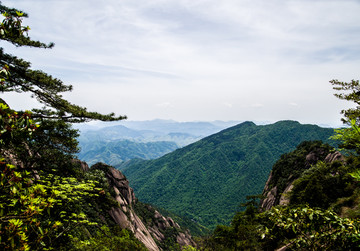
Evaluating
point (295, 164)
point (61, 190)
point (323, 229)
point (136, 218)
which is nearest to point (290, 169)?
point (295, 164)

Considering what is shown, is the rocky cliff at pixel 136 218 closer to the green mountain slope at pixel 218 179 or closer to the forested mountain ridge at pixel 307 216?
the forested mountain ridge at pixel 307 216

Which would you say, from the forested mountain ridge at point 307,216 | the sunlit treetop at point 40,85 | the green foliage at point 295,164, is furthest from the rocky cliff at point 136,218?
the green foliage at point 295,164

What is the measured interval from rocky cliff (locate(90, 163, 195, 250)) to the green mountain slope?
60051mm

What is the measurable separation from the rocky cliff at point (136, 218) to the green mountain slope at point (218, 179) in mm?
60051

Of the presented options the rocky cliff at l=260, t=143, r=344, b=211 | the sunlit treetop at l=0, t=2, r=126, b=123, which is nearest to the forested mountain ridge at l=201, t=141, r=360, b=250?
the rocky cliff at l=260, t=143, r=344, b=211

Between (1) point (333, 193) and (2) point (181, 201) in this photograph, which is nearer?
(1) point (333, 193)

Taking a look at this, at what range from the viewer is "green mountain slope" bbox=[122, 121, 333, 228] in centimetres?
13162

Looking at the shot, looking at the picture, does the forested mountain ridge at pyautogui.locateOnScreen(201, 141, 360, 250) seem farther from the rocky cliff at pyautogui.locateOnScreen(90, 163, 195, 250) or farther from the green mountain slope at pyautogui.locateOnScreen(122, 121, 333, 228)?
the green mountain slope at pyautogui.locateOnScreen(122, 121, 333, 228)

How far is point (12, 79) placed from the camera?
1167cm

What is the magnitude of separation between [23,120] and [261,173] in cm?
17010

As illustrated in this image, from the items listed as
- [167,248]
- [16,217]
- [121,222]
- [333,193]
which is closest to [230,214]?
[167,248]

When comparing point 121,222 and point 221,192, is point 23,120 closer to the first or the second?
point 121,222

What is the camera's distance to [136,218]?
4534cm

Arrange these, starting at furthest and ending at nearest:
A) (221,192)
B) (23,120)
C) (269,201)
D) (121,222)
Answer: (221,192), (269,201), (121,222), (23,120)
